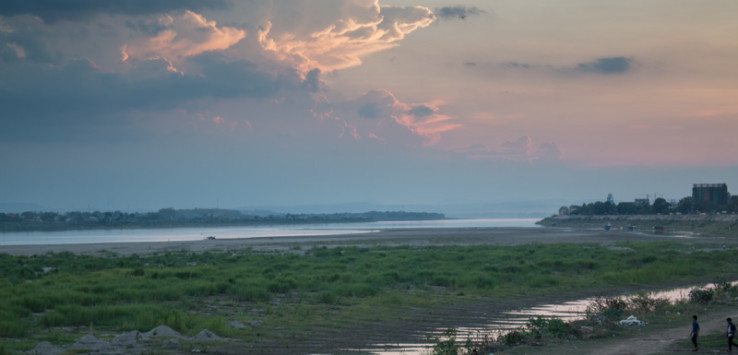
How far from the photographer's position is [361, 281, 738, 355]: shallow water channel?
1595cm

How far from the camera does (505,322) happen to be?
20.2m

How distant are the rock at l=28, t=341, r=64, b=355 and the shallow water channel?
7.60 metres

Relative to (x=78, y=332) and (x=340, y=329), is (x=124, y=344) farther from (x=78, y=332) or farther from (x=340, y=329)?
(x=340, y=329)

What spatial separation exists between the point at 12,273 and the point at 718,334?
3539 cm

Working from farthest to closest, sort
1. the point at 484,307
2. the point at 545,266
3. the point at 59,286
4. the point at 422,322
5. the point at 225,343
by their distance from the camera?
1. the point at 545,266
2. the point at 59,286
3. the point at 484,307
4. the point at 422,322
5. the point at 225,343

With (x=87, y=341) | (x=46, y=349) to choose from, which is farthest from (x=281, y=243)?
(x=46, y=349)

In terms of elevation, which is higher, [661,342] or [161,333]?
[161,333]

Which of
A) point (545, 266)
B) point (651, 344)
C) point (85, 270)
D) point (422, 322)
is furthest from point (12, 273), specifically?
point (651, 344)

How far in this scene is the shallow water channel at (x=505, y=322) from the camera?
52.3 ft

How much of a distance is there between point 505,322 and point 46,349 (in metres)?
13.5

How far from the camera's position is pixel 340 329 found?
18.8m

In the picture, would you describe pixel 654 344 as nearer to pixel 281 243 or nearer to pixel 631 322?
pixel 631 322

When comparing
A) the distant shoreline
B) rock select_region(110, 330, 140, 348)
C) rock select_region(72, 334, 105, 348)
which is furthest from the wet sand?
rock select_region(72, 334, 105, 348)

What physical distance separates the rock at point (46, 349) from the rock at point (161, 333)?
2141 mm
